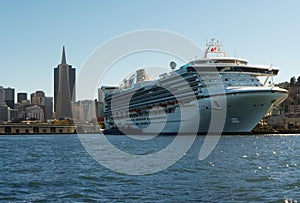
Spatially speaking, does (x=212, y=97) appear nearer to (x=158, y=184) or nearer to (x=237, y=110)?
(x=237, y=110)

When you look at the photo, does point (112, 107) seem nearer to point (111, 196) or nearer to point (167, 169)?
point (167, 169)

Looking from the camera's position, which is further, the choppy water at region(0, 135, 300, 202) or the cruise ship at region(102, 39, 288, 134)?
the cruise ship at region(102, 39, 288, 134)

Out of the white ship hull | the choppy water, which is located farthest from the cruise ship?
the choppy water

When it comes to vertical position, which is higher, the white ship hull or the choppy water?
the white ship hull

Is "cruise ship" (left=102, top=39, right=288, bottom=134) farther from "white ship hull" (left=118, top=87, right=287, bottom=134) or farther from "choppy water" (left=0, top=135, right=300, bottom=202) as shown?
"choppy water" (left=0, top=135, right=300, bottom=202)

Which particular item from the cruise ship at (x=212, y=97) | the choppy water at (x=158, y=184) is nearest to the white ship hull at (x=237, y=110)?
the cruise ship at (x=212, y=97)

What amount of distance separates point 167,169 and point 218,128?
4675 centimetres

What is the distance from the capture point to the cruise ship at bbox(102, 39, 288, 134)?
6631 cm

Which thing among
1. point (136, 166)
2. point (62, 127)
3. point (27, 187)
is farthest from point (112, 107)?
point (27, 187)

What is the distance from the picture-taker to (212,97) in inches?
2653

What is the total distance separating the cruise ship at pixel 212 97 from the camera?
2611 inches

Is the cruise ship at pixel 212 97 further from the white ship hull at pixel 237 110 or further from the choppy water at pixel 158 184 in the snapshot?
the choppy water at pixel 158 184

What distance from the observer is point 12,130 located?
607 ft

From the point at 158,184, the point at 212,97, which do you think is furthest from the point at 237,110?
the point at 158,184
